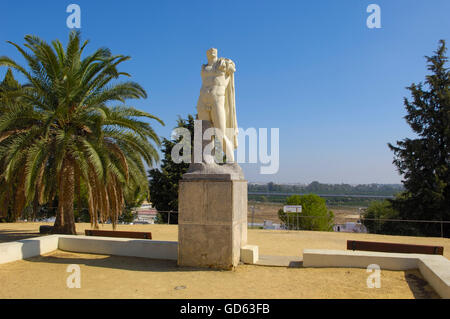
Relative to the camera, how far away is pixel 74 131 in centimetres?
1059

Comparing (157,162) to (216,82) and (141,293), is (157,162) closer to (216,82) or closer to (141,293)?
(216,82)

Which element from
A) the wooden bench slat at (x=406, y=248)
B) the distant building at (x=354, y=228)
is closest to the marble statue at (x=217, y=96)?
the wooden bench slat at (x=406, y=248)

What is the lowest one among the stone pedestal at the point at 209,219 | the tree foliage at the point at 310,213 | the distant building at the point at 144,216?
the distant building at the point at 144,216

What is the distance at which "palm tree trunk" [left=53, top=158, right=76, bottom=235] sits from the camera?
415 inches

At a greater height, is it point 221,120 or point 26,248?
point 221,120

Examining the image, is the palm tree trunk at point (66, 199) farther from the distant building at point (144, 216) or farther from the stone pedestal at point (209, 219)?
the distant building at point (144, 216)

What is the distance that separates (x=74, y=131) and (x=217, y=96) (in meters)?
5.40

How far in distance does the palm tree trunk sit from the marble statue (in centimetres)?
519

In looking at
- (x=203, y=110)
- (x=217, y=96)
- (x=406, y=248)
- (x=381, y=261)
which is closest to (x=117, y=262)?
(x=203, y=110)

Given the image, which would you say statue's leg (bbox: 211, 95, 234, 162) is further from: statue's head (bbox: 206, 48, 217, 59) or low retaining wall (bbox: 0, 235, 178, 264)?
low retaining wall (bbox: 0, 235, 178, 264)

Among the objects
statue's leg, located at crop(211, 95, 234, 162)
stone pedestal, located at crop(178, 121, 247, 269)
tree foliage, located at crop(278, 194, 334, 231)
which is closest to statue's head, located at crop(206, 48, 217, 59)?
statue's leg, located at crop(211, 95, 234, 162)

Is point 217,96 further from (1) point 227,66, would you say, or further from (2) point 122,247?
(2) point 122,247

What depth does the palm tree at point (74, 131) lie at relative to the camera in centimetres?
959
